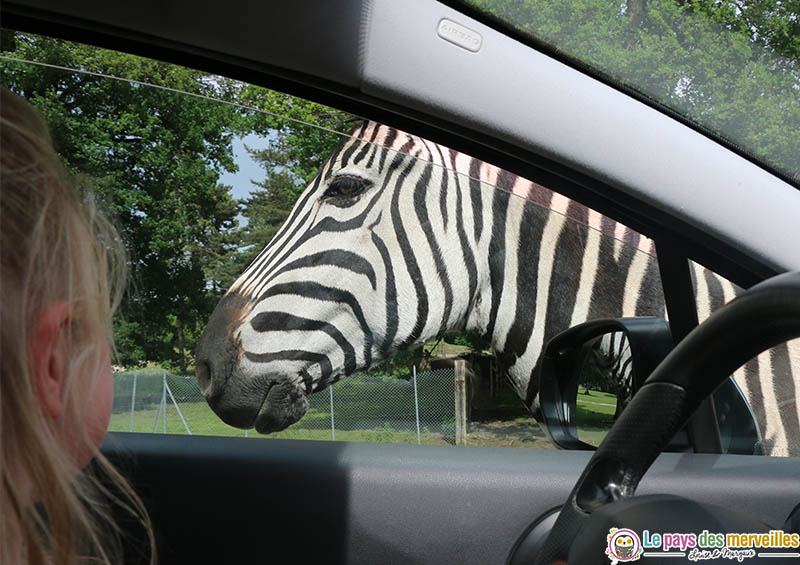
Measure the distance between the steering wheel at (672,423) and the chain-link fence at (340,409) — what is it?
0.87m

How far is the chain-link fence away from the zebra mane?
0.53 meters

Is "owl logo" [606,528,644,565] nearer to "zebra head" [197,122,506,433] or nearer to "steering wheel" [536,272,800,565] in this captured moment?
"steering wheel" [536,272,800,565]

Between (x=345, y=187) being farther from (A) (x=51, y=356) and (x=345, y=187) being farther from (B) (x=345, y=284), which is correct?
(A) (x=51, y=356)

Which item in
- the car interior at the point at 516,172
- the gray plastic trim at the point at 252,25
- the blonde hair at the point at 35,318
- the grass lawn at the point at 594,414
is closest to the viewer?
A: the blonde hair at the point at 35,318

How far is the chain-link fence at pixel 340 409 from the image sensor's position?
6.22 ft

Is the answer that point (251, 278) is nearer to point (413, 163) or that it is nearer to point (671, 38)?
point (413, 163)

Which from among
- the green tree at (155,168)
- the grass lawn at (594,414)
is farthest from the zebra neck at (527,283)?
the green tree at (155,168)

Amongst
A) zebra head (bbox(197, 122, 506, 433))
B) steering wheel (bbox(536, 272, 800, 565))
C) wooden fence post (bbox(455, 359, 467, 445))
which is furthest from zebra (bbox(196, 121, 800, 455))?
steering wheel (bbox(536, 272, 800, 565))

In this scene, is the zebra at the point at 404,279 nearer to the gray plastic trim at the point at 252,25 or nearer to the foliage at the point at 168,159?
the foliage at the point at 168,159

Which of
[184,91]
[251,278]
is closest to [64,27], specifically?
[184,91]

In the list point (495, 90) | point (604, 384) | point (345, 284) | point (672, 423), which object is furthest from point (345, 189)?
point (672, 423)

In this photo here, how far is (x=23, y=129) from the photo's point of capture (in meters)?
0.78

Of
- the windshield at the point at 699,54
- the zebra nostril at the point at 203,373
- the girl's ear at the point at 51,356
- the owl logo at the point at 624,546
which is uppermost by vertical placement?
the windshield at the point at 699,54

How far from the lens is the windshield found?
1.28 meters
